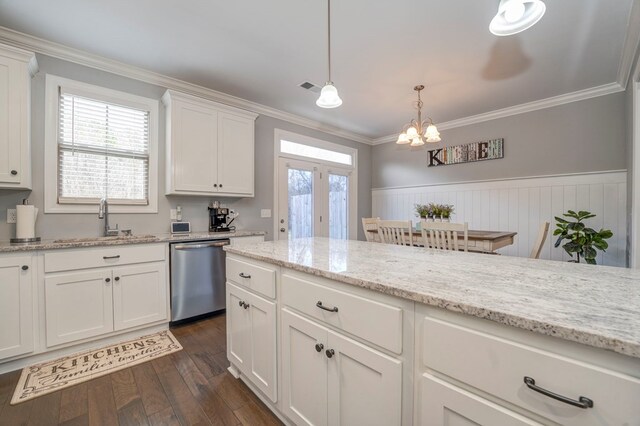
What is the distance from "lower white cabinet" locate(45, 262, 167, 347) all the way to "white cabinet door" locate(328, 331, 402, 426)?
2.15m

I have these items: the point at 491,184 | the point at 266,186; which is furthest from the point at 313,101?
the point at 491,184

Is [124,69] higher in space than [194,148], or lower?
higher

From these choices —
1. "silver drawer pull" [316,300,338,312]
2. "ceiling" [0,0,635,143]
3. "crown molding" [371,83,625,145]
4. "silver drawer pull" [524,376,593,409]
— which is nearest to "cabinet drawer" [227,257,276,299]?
"silver drawer pull" [316,300,338,312]

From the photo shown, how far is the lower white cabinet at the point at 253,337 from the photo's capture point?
1.47 meters

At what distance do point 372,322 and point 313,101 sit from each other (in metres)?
3.40

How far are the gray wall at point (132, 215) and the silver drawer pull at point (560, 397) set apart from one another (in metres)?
3.35

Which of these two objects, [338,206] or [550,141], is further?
[338,206]

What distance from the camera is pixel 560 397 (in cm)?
59

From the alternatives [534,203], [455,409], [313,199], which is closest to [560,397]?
[455,409]

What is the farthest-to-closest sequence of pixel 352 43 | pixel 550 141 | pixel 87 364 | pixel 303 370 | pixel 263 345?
pixel 550 141 < pixel 352 43 < pixel 87 364 < pixel 263 345 < pixel 303 370

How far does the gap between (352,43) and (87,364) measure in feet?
11.2


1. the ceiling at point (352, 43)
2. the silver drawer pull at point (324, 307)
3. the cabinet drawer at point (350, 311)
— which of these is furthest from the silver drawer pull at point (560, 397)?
the ceiling at point (352, 43)

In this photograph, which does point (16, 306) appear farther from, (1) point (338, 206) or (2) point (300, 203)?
(1) point (338, 206)

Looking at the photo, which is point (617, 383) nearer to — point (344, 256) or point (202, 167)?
point (344, 256)
